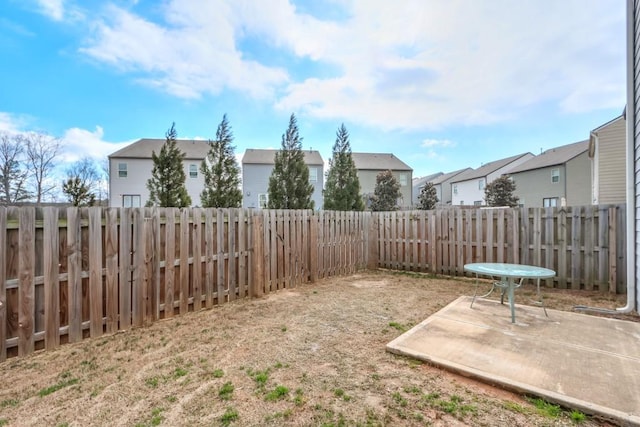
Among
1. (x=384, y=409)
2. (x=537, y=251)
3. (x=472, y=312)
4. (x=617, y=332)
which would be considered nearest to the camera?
(x=384, y=409)

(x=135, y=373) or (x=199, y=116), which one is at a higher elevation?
(x=199, y=116)

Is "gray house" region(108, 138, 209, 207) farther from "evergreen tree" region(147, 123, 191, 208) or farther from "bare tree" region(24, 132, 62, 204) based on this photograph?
"evergreen tree" region(147, 123, 191, 208)

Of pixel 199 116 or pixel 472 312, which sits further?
pixel 199 116

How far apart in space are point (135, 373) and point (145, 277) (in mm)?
1559

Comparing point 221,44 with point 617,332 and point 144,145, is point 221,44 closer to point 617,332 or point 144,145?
point 617,332

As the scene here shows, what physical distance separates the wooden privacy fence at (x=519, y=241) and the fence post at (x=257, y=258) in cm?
428

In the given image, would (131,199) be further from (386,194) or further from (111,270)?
(111,270)

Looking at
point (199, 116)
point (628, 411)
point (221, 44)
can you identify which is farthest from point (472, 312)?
point (199, 116)

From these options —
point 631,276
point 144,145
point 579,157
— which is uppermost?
point 144,145

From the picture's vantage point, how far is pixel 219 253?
4766 mm

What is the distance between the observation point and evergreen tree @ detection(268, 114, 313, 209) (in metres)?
13.9

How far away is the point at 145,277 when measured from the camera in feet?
12.5

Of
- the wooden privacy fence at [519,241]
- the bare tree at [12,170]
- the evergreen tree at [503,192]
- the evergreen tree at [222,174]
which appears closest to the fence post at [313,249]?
the wooden privacy fence at [519,241]

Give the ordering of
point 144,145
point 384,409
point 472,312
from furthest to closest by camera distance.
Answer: point 144,145 < point 472,312 < point 384,409
